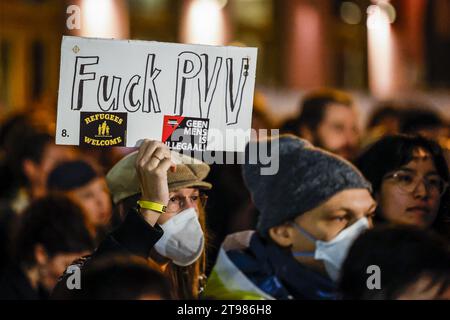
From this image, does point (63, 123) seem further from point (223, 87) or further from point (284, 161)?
point (284, 161)

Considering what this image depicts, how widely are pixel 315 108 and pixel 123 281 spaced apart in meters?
3.82

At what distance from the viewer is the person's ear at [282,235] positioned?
317cm

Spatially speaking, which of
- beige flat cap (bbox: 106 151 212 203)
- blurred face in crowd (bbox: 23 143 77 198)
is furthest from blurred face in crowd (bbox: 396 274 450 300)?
blurred face in crowd (bbox: 23 143 77 198)

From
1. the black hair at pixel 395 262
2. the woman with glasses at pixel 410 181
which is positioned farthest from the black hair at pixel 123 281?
the woman with glasses at pixel 410 181

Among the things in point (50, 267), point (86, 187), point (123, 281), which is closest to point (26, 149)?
point (86, 187)

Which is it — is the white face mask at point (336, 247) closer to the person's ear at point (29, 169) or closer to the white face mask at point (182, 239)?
the white face mask at point (182, 239)

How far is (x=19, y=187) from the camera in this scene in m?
6.09

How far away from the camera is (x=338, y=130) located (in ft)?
20.1

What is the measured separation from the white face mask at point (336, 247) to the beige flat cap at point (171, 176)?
14.6 inches

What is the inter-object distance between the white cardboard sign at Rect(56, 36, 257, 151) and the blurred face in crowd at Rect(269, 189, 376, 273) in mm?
349

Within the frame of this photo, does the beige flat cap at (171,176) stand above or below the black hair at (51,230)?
above

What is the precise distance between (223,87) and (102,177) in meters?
2.64

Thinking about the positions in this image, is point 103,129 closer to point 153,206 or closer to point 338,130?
point 153,206

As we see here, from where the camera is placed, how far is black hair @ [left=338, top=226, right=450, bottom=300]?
2.45 metres
